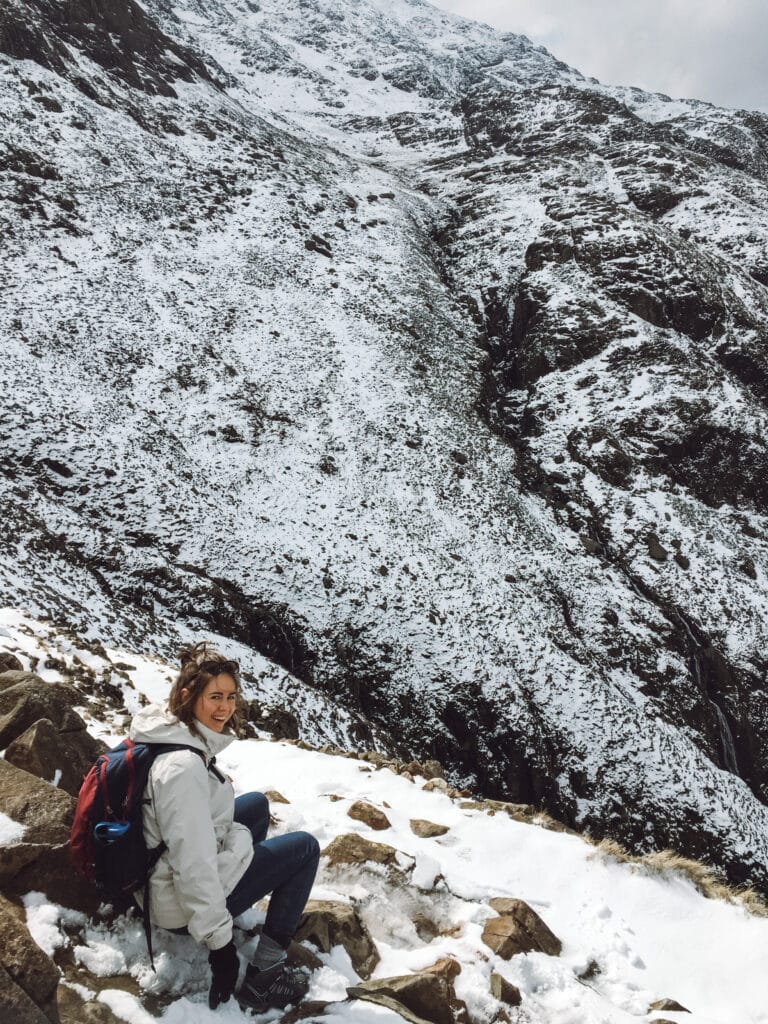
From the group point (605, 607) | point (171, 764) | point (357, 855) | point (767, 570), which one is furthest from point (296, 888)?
point (767, 570)

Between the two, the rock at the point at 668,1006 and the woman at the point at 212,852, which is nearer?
the woman at the point at 212,852

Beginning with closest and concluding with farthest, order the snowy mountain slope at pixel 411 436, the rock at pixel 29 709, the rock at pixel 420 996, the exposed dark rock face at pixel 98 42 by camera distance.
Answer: the rock at pixel 420 996
the rock at pixel 29 709
the snowy mountain slope at pixel 411 436
the exposed dark rock face at pixel 98 42

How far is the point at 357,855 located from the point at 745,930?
3.84 metres

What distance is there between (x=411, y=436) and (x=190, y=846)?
2168 centimetres

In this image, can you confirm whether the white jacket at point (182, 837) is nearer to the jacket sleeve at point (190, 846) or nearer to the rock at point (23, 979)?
the jacket sleeve at point (190, 846)

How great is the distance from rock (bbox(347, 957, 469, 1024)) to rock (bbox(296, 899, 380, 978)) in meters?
0.34

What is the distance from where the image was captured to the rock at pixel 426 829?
6316 millimetres

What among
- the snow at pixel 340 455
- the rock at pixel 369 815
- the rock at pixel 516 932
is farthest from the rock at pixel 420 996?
the rock at pixel 369 815

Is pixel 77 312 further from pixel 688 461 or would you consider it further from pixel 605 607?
pixel 688 461

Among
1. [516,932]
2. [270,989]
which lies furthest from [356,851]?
[270,989]

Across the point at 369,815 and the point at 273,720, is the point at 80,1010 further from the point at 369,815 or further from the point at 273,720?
the point at 273,720

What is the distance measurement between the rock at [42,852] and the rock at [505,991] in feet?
9.04

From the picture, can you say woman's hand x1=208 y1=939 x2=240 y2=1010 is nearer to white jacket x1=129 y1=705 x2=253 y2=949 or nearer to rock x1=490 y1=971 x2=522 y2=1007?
white jacket x1=129 y1=705 x2=253 y2=949

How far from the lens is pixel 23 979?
8.30 ft
